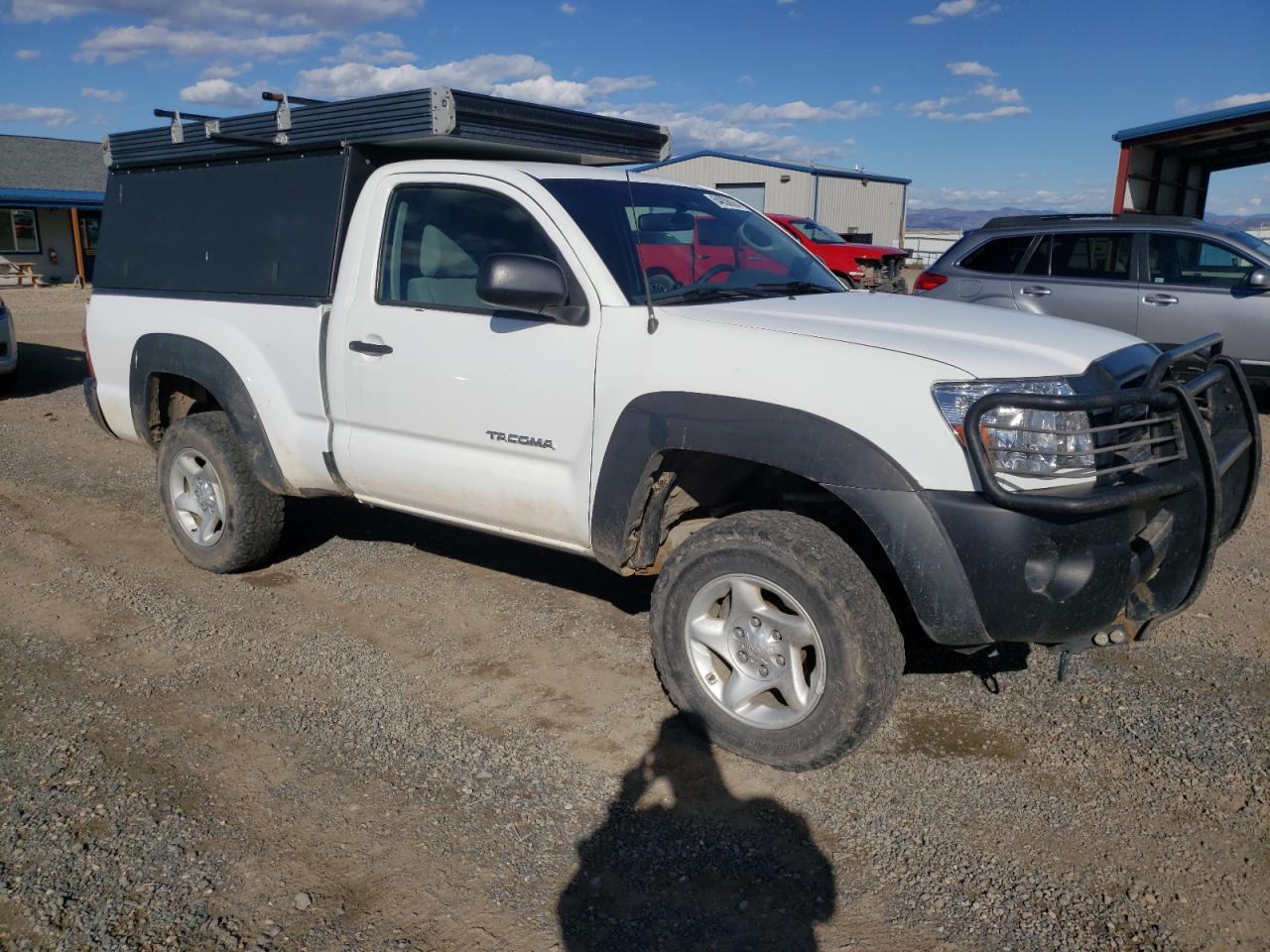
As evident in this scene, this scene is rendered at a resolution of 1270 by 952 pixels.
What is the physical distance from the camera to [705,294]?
13.7 feet

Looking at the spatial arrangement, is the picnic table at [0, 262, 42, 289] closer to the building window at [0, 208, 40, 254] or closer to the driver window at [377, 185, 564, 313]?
the building window at [0, 208, 40, 254]

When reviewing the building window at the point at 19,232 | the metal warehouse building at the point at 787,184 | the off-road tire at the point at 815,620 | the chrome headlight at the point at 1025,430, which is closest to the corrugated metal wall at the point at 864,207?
the metal warehouse building at the point at 787,184

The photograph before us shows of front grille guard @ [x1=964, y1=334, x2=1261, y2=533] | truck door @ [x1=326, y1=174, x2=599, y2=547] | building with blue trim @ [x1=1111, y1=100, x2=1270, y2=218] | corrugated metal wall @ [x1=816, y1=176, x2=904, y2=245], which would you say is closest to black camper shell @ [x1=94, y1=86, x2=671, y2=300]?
truck door @ [x1=326, y1=174, x2=599, y2=547]

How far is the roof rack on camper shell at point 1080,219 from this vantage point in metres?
9.09

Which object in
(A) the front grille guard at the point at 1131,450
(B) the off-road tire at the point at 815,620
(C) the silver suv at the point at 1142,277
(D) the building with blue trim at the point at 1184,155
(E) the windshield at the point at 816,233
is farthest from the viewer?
(E) the windshield at the point at 816,233

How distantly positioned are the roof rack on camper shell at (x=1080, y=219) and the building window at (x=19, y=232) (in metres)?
30.7

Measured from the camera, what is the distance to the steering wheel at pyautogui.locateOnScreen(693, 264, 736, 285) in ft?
14.0

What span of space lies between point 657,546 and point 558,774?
3.12ft

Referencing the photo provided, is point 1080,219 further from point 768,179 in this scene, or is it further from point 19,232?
point 768,179

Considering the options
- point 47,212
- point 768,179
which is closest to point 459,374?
point 47,212

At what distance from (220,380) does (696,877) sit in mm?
3419

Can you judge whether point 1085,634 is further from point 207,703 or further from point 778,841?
point 207,703

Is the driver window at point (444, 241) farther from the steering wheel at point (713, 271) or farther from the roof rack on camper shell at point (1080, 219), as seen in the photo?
the roof rack on camper shell at point (1080, 219)

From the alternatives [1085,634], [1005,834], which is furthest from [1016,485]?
[1005,834]
